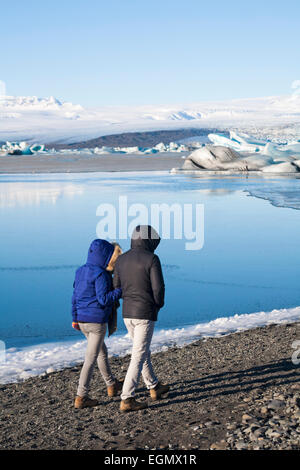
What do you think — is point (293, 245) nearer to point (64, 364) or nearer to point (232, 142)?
point (64, 364)

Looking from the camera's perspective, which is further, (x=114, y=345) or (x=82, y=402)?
(x=114, y=345)

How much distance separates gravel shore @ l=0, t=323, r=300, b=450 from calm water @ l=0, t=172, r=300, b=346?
44.5 inches

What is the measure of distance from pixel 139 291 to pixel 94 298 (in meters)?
0.27

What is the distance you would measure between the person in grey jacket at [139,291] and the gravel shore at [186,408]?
0.22 m

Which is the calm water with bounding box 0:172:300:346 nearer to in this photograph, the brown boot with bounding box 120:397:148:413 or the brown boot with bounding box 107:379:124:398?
the brown boot with bounding box 107:379:124:398

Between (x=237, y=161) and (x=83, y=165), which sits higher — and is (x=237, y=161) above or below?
above

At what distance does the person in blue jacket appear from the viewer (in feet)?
11.2

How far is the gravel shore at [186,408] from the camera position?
294 centimetres

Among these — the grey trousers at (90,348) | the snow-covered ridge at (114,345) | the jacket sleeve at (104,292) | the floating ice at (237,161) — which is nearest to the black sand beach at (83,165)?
the floating ice at (237,161)

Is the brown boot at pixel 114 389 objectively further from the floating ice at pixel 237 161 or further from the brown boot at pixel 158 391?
the floating ice at pixel 237 161

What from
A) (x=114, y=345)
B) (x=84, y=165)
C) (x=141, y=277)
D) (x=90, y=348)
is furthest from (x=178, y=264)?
(x=84, y=165)

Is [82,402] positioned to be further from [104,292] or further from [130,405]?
[104,292]

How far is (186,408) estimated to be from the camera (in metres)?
3.45
